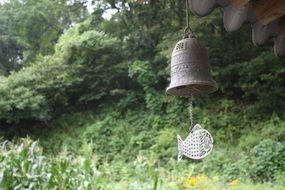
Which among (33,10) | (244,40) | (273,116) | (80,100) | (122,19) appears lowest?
(273,116)

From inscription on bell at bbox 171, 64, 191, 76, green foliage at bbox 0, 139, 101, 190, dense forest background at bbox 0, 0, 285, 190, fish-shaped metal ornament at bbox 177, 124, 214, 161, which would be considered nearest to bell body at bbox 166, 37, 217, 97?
inscription on bell at bbox 171, 64, 191, 76

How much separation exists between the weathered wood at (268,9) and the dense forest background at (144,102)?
3897 millimetres

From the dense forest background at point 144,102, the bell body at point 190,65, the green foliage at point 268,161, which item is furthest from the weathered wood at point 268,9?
the green foliage at point 268,161

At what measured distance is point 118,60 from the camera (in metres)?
11.2

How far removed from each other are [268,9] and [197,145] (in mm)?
527

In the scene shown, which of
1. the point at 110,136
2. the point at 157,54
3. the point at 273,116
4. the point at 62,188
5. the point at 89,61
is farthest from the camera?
the point at 89,61

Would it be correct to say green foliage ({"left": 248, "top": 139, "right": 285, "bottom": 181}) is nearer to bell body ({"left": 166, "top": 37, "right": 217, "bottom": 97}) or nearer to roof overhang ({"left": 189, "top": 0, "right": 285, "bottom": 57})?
bell body ({"left": 166, "top": 37, "right": 217, "bottom": 97})

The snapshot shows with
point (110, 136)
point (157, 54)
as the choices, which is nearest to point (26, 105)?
point (110, 136)

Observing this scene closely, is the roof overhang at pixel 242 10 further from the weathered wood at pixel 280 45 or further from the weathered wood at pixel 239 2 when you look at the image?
the weathered wood at pixel 280 45

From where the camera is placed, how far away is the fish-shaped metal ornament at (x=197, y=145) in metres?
1.50

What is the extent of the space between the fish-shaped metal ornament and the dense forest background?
351 centimetres

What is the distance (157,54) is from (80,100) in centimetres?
225

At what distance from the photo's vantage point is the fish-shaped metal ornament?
1.50 m

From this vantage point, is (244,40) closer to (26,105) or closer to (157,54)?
(157,54)
